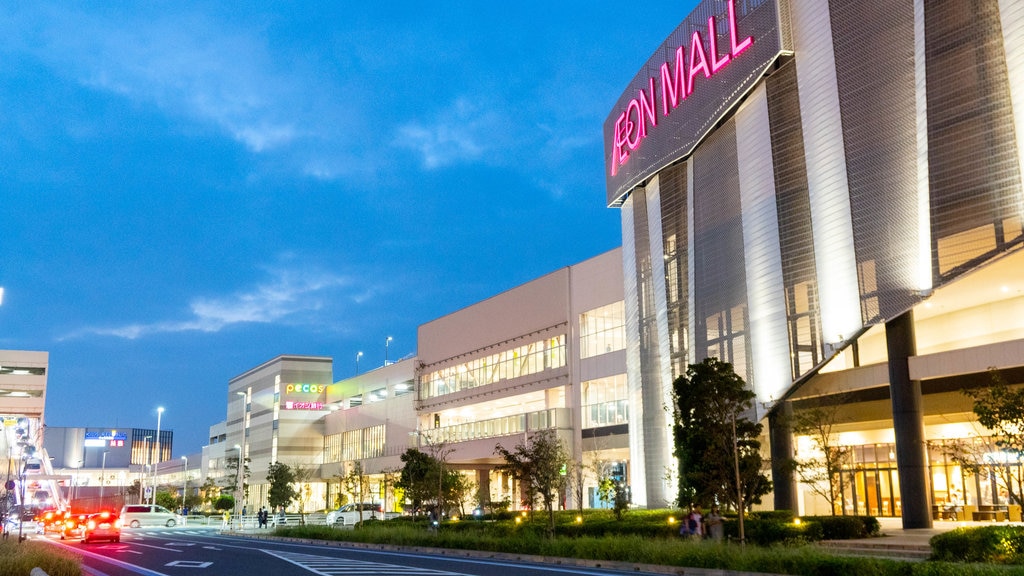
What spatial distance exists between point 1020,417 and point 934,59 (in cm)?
1426

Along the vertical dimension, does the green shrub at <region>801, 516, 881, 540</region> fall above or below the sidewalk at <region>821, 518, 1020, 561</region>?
above

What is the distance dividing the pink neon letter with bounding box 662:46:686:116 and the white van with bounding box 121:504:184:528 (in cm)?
5705

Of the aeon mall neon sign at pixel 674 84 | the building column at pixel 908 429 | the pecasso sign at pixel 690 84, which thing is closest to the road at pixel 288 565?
the building column at pixel 908 429

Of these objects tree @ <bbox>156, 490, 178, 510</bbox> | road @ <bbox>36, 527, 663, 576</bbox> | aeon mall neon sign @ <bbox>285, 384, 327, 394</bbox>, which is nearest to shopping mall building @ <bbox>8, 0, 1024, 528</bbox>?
road @ <bbox>36, 527, 663, 576</bbox>

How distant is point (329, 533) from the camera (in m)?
49.2

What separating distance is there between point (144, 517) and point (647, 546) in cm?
6401

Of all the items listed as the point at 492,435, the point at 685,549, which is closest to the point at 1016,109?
the point at 685,549

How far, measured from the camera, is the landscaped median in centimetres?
1880

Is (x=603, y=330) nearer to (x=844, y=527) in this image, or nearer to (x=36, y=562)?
(x=844, y=527)

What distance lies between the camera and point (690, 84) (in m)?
45.5

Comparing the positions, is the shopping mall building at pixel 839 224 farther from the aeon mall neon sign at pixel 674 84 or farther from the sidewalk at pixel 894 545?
the sidewalk at pixel 894 545

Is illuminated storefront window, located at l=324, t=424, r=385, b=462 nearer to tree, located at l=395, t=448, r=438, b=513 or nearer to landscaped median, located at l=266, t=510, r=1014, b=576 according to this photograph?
tree, located at l=395, t=448, r=438, b=513

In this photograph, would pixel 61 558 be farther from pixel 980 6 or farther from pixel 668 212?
pixel 668 212

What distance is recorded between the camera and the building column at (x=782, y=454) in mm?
39062
